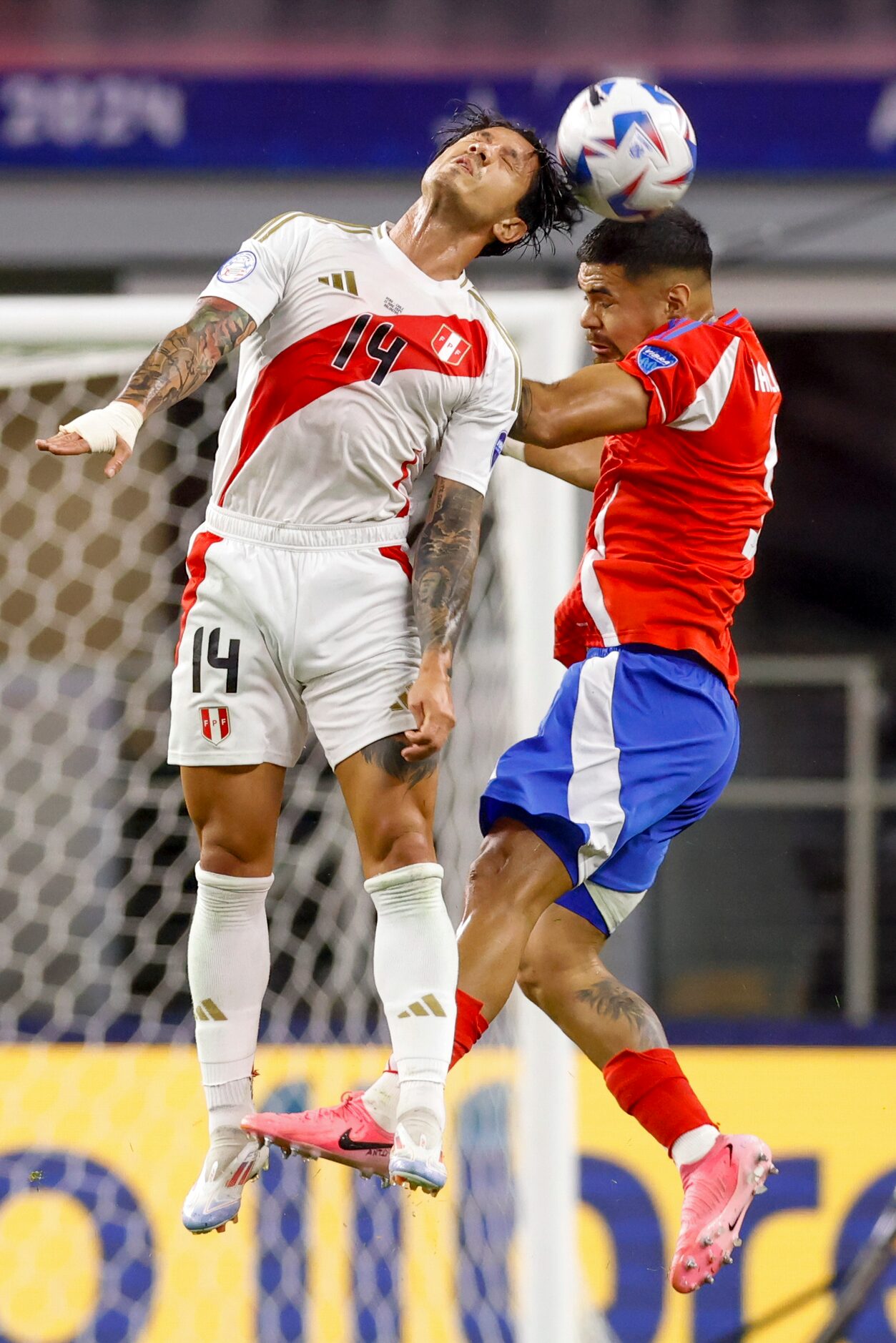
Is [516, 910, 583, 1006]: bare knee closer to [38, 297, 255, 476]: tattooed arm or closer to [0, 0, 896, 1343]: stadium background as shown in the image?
[0, 0, 896, 1343]: stadium background

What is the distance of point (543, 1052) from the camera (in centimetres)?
400

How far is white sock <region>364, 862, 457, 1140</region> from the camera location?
260cm

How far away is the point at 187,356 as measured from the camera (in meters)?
2.43

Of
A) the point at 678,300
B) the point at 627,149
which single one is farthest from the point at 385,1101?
the point at 627,149

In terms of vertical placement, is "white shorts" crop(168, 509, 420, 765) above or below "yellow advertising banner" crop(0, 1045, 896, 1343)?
above

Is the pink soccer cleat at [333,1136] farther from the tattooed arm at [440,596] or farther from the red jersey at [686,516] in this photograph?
the red jersey at [686,516]

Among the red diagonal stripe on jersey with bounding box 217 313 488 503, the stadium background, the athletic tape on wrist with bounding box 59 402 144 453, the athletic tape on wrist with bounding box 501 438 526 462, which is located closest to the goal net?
the stadium background

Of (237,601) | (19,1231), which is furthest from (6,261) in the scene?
(237,601)

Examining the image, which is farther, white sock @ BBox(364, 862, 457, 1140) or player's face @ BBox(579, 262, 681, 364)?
player's face @ BBox(579, 262, 681, 364)

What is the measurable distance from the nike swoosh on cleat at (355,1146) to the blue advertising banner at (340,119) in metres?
4.98

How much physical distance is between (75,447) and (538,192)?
3.08ft

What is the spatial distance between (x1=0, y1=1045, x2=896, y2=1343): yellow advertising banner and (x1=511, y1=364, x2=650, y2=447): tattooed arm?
2.40 m

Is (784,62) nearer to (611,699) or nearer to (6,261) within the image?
(6,261)

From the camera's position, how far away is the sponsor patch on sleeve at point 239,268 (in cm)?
256
